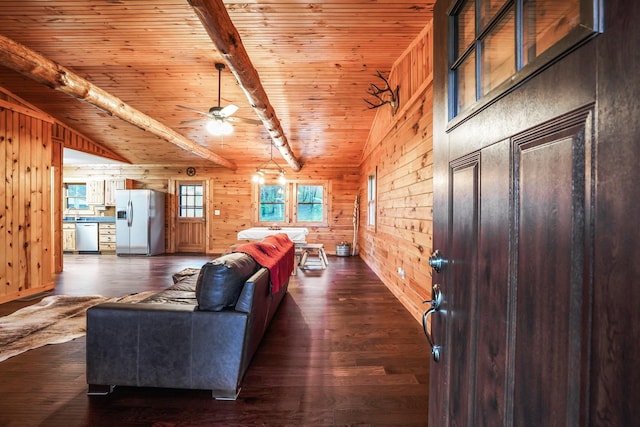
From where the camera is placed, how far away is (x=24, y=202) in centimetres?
404

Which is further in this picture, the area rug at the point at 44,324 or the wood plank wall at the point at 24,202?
the wood plank wall at the point at 24,202

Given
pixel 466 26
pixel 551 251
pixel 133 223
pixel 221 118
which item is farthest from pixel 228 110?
pixel 133 223

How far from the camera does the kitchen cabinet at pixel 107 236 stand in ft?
26.0

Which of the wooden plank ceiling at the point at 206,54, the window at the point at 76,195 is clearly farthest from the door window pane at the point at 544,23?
the window at the point at 76,195

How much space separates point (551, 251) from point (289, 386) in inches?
75.4

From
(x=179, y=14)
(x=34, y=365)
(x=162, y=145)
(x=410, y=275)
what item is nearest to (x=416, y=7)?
(x=179, y=14)

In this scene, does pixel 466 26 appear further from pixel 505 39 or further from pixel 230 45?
pixel 230 45

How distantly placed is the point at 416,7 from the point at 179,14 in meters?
2.58

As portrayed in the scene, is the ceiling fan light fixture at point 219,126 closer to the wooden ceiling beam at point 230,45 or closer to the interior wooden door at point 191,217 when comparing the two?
the wooden ceiling beam at point 230,45

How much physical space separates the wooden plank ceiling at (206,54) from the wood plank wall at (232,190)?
1.74 metres

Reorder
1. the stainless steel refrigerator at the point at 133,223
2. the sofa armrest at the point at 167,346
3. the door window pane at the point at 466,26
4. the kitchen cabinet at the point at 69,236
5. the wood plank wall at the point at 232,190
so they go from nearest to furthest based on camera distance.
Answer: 1. the door window pane at the point at 466,26
2. the sofa armrest at the point at 167,346
3. the stainless steel refrigerator at the point at 133,223
4. the kitchen cabinet at the point at 69,236
5. the wood plank wall at the point at 232,190

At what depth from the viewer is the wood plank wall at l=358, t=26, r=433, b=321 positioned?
291 cm

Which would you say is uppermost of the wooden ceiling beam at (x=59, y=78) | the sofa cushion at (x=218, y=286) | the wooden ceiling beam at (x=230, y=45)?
the wooden ceiling beam at (x=230, y=45)

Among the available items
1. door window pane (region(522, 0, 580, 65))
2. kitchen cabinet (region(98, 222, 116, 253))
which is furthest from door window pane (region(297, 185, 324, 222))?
door window pane (region(522, 0, 580, 65))
